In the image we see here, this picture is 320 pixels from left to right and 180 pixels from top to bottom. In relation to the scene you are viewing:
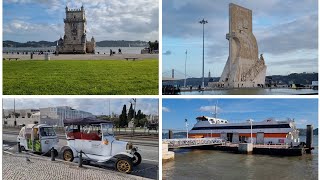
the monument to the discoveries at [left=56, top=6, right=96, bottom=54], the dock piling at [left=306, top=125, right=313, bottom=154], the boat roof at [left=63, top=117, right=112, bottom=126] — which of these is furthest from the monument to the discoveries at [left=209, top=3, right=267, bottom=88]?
the monument to the discoveries at [left=56, top=6, right=96, bottom=54]

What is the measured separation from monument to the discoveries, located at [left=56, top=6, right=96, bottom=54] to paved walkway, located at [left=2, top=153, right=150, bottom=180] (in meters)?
0.96

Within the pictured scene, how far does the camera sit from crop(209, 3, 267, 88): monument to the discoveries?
3.42 m

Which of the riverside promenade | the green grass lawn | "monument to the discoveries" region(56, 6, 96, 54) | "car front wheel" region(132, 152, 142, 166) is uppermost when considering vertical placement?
"monument to the discoveries" region(56, 6, 96, 54)

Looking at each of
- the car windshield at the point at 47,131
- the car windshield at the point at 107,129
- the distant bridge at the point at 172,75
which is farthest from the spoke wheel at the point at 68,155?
the distant bridge at the point at 172,75

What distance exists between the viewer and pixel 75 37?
345 centimetres

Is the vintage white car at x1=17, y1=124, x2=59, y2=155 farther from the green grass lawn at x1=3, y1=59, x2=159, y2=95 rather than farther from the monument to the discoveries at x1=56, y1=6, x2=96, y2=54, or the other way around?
the monument to the discoveries at x1=56, y1=6, x2=96, y2=54

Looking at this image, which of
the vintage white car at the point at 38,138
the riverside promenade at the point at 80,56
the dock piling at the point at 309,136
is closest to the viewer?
the dock piling at the point at 309,136

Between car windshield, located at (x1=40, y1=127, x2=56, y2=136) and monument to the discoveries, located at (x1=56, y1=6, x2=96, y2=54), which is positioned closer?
monument to the discoveries, located at (x1=56, y1=6, x2=96, y2=54)

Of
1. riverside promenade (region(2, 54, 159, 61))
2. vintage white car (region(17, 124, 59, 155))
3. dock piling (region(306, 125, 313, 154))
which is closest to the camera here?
dock piling (region(306, 125, 313, 154))

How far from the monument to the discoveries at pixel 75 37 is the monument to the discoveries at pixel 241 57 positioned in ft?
3.65

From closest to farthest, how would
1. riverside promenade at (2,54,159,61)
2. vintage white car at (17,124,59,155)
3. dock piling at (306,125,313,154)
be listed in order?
dock piling at (306,125,313,154) → riverside promenade at (2,54,159,61) → vintage white car at (17,124,59,155)

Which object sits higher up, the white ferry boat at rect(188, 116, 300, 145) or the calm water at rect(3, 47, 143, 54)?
the calm water at rect(3, 47, 143, 54)

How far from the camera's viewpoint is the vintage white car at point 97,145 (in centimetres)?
335

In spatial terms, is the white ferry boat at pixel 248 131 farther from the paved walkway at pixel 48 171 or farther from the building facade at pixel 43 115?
the building facade at pixel 43 115
